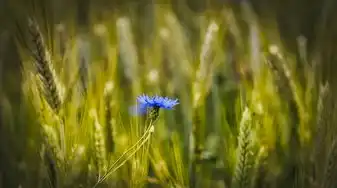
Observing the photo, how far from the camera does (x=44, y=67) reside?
0.64 metres

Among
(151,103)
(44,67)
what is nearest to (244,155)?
(151,103)

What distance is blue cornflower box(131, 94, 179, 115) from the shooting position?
632mm

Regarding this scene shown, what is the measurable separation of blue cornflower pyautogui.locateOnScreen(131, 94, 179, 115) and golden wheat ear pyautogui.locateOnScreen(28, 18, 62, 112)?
9 cm

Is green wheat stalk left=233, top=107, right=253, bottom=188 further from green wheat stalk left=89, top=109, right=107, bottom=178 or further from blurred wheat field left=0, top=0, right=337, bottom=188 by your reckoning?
green wheat stalk left=89, top=109, right=107, bottom=178

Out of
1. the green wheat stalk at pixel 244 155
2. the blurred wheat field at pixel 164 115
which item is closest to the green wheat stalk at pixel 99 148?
the blurred wheat field at pixel 164 115

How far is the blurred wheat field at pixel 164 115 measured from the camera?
665 mm

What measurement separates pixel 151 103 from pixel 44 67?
12 centimetres

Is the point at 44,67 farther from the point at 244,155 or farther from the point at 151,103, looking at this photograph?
the point at 244,155

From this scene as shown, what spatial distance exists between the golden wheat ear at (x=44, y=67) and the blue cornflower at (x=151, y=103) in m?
0.09

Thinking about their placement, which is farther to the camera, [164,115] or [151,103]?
[164,115]

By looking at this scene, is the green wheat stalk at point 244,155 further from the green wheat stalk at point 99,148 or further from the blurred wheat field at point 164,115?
the green wheat stalk at point 99,148

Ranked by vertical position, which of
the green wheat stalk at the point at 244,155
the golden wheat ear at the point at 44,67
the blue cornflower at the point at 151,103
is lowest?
the green wheat stalk at the point at 244,155

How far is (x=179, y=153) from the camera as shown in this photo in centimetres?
69

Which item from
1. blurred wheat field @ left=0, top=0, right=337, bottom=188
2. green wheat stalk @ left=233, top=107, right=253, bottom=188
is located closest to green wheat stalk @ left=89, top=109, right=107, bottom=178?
blurred wheat field @ left=0, top=0, right=337, bottom=188
